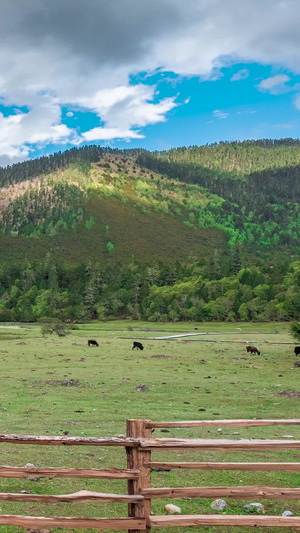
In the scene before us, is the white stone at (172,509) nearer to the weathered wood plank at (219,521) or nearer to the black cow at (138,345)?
the weathered wood plank at (219,521)

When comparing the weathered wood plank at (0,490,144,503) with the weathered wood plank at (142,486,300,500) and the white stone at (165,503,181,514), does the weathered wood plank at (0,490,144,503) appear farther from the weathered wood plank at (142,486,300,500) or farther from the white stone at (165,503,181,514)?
the white stone at (165,503,181,514)

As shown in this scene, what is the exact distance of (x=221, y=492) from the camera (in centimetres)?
816

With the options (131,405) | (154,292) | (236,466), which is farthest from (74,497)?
(154,292)

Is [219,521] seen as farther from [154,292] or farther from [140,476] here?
[154,292]

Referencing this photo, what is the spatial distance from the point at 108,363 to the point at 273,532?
31498 mm

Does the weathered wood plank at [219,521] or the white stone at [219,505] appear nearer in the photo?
the weathered wood plank at [219,521]

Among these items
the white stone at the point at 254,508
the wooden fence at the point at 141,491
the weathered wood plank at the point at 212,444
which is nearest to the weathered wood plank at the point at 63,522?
the wooden fence at the point at 141,491

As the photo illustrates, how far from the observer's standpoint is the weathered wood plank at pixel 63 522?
26.1 feet

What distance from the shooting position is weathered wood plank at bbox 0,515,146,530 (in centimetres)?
797

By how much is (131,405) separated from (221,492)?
46.1 ft

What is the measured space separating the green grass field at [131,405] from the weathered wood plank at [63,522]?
1.08 meters

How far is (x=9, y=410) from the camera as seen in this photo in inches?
790

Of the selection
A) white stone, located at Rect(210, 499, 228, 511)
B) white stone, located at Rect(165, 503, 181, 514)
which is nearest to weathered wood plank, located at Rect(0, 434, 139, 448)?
white stone, located at Rect(165, 503, 181, 514)

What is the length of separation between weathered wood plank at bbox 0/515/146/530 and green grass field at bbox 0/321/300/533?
3.56 feet
